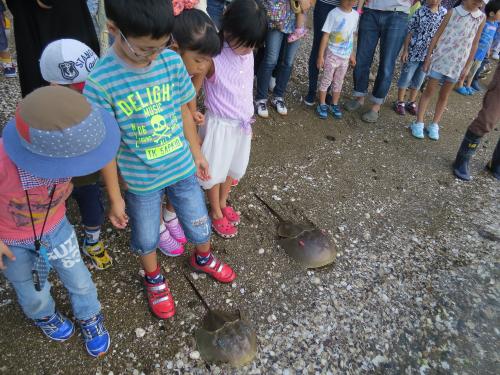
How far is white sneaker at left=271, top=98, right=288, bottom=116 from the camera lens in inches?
173

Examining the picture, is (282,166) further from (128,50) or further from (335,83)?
(128,50)

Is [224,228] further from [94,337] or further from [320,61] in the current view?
[320,61]

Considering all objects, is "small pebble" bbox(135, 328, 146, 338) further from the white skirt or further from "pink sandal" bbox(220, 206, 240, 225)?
"pink sandal" bbox(220, 206, 240, 225)

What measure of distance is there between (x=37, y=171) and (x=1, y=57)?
12.9ft

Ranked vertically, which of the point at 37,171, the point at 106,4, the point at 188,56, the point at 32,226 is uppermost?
the point at 106,4

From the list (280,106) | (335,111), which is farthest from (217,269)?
(335,111)

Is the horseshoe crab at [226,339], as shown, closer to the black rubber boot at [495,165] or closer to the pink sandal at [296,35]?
the pink sandal at [296,35]

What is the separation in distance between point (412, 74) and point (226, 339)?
432 cm

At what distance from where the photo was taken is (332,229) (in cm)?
308

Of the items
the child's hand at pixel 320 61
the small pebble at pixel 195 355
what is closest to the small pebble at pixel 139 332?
the small pebble at pixel 195 355

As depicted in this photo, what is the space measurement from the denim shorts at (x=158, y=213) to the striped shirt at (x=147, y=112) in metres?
0.07

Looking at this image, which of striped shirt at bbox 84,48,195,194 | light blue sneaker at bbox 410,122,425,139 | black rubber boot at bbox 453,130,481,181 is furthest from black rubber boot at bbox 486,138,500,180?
striped shirt at bbox 84,48,195,194

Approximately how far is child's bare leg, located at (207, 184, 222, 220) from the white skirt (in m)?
0.15

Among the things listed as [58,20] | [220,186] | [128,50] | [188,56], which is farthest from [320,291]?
[58,20]
